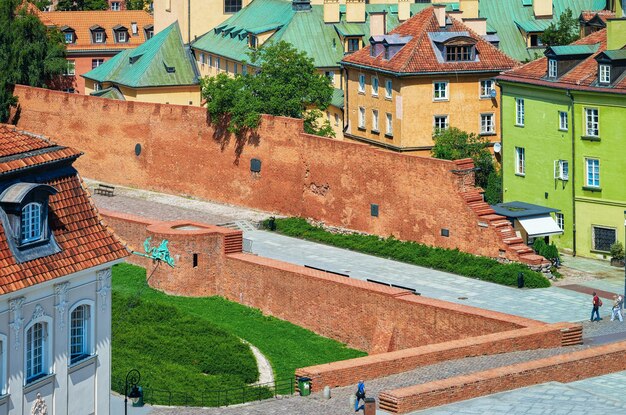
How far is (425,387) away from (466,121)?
119 feet

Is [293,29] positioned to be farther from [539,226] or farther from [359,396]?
[359,396]

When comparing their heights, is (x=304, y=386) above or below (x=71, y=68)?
below

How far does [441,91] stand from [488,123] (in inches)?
94.9

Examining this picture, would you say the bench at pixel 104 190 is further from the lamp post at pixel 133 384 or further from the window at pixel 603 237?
the lamp post at pixel 133 384

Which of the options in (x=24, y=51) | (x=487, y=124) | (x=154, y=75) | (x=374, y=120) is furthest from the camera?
(x=154, y=75)

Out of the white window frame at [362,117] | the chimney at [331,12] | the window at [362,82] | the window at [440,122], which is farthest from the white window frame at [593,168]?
the chimney at [331,12]

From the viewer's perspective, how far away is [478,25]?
85.4 meters

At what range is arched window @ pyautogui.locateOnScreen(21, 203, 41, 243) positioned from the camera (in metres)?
38.8

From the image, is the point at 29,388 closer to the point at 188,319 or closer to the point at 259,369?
the point at 259,369

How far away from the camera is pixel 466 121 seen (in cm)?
7738

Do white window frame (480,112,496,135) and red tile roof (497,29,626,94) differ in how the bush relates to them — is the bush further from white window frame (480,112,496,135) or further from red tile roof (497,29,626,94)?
white window frame (480,112,496,135)

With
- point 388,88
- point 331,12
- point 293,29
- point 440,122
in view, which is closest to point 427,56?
point 388,88

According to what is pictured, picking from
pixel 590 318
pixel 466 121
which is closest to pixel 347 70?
pixel 466 121

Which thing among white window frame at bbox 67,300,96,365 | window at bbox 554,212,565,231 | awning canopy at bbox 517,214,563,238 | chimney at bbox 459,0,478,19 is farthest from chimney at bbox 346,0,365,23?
white window frame at bbox 67,300,96,365
